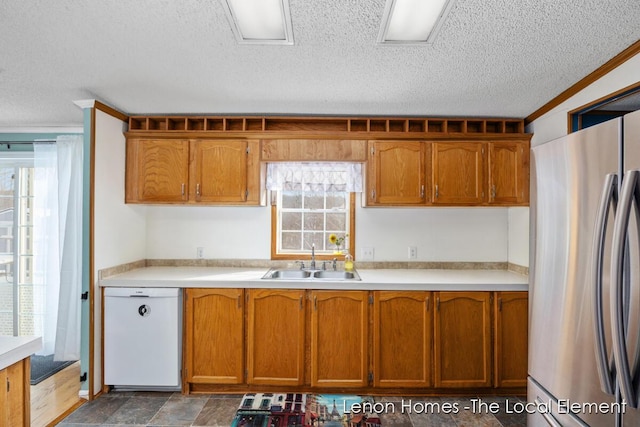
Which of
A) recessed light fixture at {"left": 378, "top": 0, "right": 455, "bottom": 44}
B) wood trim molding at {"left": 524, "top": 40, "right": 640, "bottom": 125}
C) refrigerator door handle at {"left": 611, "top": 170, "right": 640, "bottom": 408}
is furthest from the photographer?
wood trim molding at {"left": 524, "top": 40, "right": 640, "bottom": 125}

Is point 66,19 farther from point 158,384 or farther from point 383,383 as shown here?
point 383,383

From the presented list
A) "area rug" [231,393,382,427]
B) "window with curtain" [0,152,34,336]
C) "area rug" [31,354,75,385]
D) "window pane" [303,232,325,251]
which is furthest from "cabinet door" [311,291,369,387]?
"window with curtain" [0,152,34,336]

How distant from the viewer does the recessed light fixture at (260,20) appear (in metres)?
Answer: 1.59

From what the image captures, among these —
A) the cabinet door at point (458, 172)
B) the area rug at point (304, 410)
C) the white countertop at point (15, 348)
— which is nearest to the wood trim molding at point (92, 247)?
the area rug at point (304, 410)

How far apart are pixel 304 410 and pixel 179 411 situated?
2.91ft

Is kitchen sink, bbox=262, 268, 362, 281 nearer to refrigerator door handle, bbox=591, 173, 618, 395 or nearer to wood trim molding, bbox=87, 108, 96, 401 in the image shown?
wood trim molding, bbox=87, 108, 96, 401

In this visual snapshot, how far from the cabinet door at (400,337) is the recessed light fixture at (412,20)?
5.77 feet

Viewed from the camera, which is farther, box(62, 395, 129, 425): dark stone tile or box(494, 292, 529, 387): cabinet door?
box(494, 292, 529, 387): cabinet door

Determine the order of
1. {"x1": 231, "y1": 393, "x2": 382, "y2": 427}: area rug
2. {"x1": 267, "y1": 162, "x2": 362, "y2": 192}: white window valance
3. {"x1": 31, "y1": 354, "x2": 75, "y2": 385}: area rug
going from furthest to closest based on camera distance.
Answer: {"x1": 267, "y1": 162, "x2": 362, "y2": 192}: white window valance → {"x1": 31, "y1": 354, "x2": 75, "y2": 385}: area rug → {"x1": 231, "y1": 393, "x2": 382, "y2": 427}: area rug

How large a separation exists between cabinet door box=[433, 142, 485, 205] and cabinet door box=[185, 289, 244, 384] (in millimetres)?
1882

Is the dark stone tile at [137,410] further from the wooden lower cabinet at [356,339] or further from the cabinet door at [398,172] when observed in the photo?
the cabinet door at [398,172]

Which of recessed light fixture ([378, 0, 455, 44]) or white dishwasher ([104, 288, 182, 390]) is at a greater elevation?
recessed light fixture ([378, 0, 455, 44])

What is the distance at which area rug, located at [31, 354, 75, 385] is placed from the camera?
9.99 feet

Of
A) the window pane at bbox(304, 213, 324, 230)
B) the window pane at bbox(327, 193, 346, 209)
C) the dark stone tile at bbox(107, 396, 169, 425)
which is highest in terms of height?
the window pane at bbox(327, 193, 346, 209)
